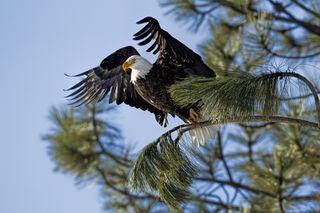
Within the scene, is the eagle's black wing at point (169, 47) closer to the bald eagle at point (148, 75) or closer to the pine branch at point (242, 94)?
the bald eagle at point (148, 75)

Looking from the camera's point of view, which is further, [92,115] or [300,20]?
[92,115]

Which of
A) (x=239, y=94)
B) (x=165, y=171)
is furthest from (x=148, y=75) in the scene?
(x=239, y=94)

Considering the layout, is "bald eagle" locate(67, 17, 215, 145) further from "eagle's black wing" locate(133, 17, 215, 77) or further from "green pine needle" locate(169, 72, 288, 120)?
"green pine needle" locate(169, 72, 288, 120)

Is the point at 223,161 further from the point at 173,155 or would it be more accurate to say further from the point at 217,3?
the point at 173,155

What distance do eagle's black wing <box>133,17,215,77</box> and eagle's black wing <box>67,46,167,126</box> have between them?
415 millimetres

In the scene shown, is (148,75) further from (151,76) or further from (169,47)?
(169,47)

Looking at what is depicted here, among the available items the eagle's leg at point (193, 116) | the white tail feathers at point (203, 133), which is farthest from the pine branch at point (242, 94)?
the white tail feathers at point (203, 133)

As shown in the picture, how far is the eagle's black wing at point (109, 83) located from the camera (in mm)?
3398

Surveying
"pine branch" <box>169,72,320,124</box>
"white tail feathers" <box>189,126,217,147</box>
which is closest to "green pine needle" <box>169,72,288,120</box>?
"pine branch" <box>169,72,320,124</box>

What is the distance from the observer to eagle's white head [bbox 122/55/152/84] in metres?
3.15

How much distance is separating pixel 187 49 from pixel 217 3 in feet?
8.97

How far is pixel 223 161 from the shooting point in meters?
5.30

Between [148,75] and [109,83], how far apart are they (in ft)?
1.22

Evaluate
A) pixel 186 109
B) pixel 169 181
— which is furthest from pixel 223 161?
pixel 169 181
